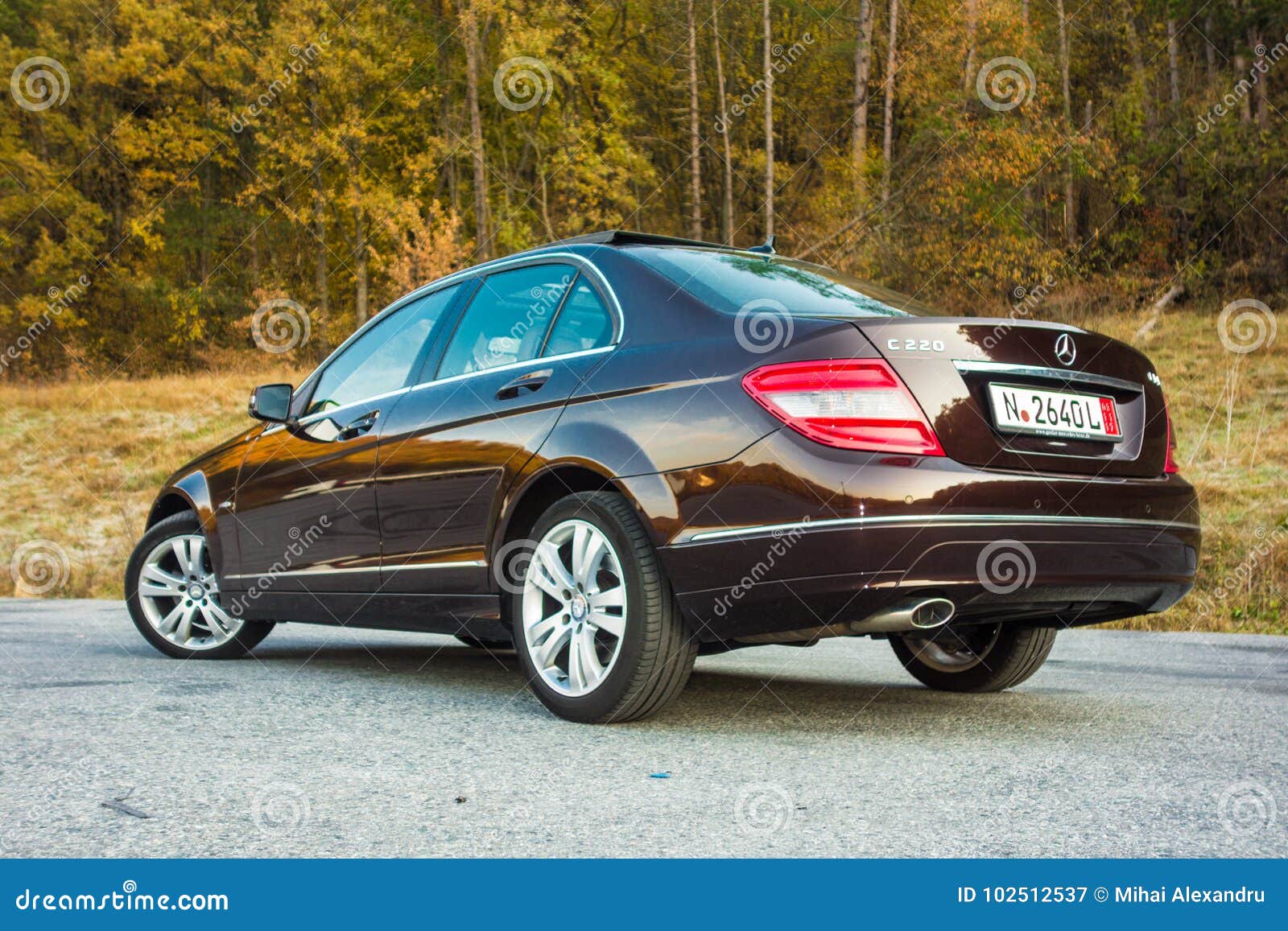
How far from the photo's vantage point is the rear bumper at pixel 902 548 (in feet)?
12.3

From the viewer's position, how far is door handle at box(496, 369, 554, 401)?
467 cm

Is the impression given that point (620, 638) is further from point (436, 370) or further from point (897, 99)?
point (897, 99)

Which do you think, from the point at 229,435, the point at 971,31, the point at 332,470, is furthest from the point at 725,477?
the point at 971,31

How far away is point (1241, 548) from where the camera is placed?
11.6m

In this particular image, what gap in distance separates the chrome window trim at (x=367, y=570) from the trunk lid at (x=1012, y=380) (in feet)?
5.77

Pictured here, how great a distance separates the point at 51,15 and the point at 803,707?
39340 mm

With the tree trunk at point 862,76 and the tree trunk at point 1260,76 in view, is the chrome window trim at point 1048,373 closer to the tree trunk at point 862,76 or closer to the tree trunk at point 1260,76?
the tree trunk at point 1260,76

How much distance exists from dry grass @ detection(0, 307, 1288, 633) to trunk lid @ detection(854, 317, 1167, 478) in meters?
6.01

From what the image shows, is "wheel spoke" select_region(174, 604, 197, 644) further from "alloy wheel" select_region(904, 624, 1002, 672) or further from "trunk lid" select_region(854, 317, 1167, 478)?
"trunk lid" select_region(854, 317, 1167, 478)

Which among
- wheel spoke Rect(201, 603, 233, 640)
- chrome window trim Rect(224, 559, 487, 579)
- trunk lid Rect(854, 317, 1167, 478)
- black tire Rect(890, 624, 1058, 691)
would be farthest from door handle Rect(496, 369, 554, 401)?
wheel spoke Rect(201, 603, 233, 640)

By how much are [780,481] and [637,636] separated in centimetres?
71

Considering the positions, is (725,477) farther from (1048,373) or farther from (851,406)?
(1048,373)

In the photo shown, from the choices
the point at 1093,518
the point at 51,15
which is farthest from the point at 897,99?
the point at 1093,518

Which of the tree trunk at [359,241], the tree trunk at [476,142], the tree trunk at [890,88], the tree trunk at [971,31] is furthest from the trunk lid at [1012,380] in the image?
the tree trunk at [359,241]
